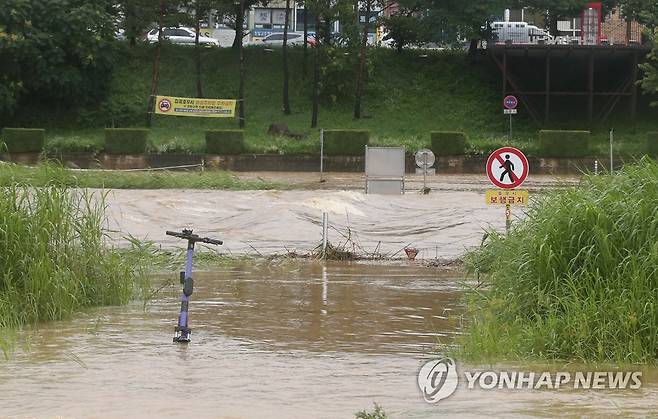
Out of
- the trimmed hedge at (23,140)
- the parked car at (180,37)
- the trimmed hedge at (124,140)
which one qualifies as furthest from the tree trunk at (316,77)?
the trimmed hedge at (23,140)

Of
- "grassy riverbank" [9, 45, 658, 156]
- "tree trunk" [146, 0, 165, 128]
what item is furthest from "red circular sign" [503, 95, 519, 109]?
"tree trunk" [146, 0, 165, 128]

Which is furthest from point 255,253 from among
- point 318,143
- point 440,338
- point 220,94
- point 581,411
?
point 220,94

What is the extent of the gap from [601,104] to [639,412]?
49.8m

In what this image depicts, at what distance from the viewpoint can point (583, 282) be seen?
12422mm

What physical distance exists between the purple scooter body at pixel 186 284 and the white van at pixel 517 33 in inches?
1800

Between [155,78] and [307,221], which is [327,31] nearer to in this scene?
[155,78]

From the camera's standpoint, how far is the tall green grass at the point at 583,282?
11.9 meters

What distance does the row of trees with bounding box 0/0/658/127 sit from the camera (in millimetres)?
52312

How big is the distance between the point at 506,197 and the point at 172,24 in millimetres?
37538

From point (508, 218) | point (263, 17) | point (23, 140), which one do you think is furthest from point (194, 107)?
point (508, 218)

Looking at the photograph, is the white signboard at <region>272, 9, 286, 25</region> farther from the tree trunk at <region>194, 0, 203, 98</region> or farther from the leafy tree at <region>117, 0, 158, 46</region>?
the leafy tree at <region>117, 0, 158, 46</region>

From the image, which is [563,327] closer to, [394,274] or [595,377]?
[595,377]

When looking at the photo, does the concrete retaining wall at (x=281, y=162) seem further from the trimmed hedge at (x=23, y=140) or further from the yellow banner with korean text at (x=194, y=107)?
the yellow banner with korean text at (x=194, y=107)

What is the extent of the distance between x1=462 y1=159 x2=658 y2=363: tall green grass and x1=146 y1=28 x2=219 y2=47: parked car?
4912 cm
